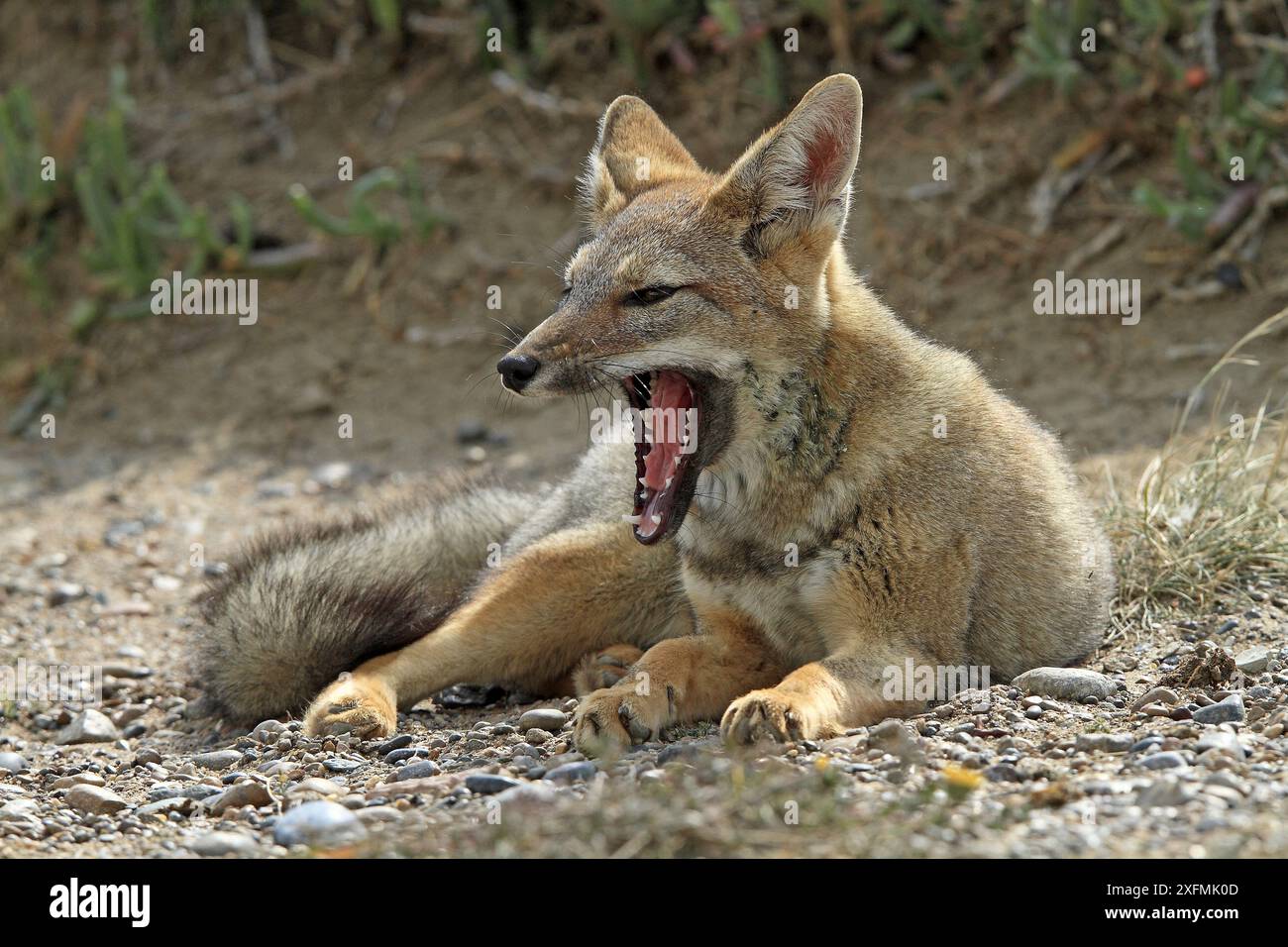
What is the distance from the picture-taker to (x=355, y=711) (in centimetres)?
470

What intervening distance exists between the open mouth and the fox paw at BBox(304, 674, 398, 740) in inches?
40.9

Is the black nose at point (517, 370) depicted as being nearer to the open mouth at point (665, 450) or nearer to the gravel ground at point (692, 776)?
the open mouth at point (665, 450)

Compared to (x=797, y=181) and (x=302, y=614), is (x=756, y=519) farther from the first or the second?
(x=302, y=614)

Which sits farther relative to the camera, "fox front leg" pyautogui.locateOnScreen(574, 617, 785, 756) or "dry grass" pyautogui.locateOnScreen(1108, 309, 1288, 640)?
"dry grass" pyautogui.locateOnScreen(1108, 309, 1288, 640)

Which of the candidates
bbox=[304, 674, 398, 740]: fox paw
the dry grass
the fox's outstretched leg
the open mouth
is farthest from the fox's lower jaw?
the dry grass

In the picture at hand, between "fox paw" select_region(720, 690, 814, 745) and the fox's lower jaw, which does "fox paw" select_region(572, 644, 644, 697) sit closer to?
the fox's lower jaw

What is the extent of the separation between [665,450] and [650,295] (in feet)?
1.52

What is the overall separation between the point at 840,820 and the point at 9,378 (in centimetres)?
868

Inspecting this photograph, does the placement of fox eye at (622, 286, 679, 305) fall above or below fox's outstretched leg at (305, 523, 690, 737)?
above

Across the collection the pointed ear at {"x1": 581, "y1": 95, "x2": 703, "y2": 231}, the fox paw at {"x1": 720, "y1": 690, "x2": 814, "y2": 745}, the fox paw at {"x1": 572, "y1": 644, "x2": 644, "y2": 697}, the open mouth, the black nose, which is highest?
the pointed ear at {"x1": 581, "y1": 95, "x2": 703, "y2": 231}

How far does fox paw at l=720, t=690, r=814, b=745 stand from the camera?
12.9ft

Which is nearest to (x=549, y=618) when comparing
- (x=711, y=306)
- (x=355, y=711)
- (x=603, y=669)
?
(x=603, y=669)

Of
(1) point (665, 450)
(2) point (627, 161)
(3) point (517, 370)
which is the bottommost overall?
(1) point (665, 450)

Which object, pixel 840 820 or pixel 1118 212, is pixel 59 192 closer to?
pixel 1118 212
